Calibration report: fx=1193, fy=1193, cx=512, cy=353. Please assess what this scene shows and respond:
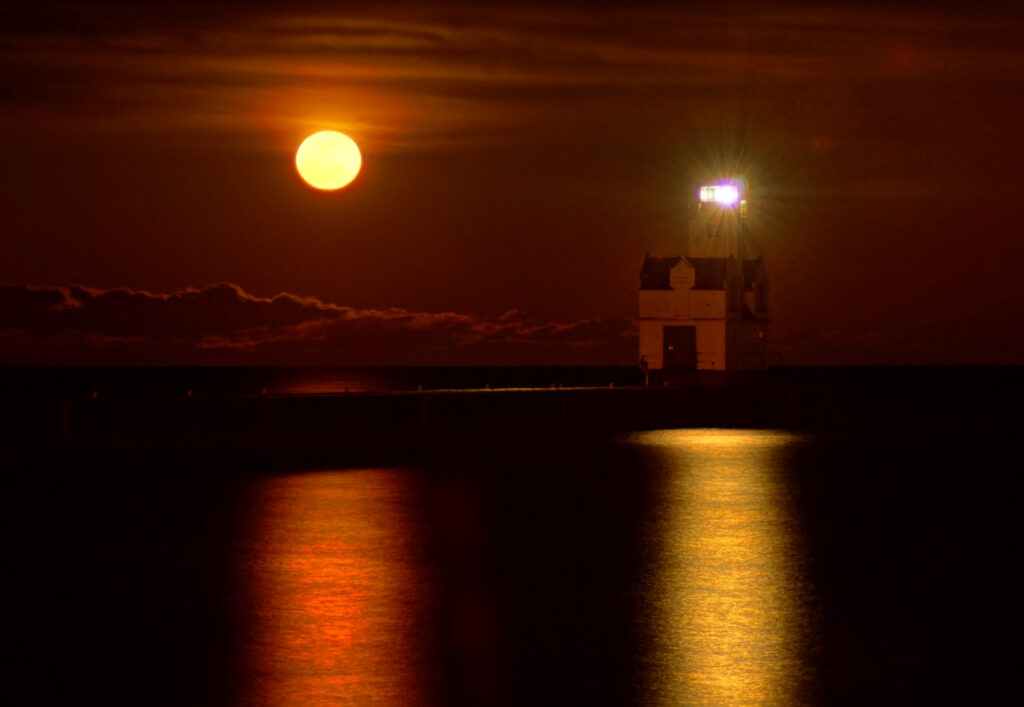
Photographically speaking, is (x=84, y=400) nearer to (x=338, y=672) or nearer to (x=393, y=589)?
(x=393, y=589)

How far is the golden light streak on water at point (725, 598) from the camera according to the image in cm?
684

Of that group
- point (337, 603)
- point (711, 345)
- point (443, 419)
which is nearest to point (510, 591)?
point (337, 603)

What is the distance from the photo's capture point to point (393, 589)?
377 inches

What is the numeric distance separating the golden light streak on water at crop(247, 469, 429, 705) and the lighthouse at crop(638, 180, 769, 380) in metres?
50.7

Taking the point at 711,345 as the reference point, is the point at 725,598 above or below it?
below

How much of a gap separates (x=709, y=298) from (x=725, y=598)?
194 feet

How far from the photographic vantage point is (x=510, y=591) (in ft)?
31.1

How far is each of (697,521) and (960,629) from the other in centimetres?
564

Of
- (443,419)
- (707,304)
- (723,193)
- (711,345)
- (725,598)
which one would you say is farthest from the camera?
(723,193)

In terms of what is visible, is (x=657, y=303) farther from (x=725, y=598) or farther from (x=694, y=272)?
(x=725, y=598)

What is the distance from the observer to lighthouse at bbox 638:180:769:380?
219 ft

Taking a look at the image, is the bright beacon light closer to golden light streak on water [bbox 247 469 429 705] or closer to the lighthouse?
the lighthouse

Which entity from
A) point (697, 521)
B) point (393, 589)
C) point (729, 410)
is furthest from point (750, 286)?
point (393, 589)

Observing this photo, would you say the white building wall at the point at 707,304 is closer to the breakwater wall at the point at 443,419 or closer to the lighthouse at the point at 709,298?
the lighthouse at the point at 709,298
